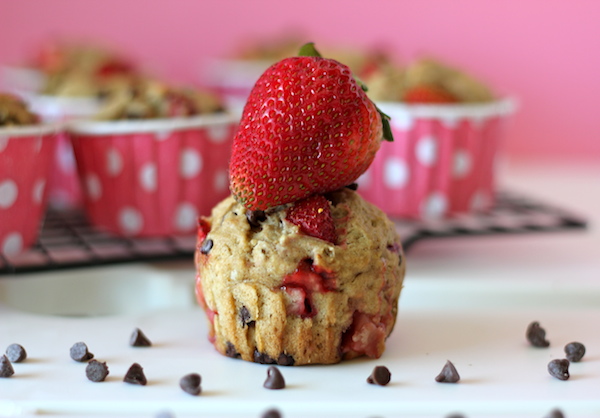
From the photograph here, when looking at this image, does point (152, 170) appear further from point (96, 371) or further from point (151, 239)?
point (96, 371)

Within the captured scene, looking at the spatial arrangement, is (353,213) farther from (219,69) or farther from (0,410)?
(219,69)

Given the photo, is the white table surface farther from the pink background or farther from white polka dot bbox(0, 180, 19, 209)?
the pink background

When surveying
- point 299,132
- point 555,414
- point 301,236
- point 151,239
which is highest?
point 299,132

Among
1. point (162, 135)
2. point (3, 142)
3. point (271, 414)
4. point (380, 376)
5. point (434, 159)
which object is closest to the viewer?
point (271, 414)

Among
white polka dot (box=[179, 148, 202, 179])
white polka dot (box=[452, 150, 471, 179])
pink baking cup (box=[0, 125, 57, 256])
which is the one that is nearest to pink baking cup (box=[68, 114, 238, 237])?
white polka dot (box=[179, 148, 202, 179])

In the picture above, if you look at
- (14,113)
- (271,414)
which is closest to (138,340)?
(271,414)

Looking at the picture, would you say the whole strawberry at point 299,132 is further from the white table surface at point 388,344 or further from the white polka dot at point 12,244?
the white polka dot at point 12,244

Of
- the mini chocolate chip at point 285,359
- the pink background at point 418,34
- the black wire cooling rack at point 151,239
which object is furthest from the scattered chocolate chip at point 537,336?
the pink background at point 418,34

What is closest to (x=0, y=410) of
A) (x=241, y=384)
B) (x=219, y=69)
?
(x=241, y=384)
